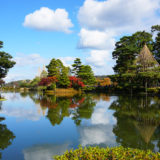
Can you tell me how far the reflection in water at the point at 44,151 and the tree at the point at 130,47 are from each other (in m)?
26.9

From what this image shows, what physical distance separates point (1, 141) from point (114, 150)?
450 cm

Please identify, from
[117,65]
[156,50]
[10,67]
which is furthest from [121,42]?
[10,67]

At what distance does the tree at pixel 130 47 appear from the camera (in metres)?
31.4

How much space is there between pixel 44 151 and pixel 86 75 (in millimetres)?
34029

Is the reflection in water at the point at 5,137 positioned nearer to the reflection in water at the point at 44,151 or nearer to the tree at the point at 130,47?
the reflection in water at the point at 44,151

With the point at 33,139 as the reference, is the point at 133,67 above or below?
above

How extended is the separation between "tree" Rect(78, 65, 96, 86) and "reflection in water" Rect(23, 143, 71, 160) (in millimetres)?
32947

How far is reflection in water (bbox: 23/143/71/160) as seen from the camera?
4.90 meters

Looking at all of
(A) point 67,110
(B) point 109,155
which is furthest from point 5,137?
(A) point 67,110

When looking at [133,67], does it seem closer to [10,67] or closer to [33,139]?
[10,67]

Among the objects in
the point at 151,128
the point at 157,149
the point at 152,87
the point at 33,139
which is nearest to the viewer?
the point at 157,149

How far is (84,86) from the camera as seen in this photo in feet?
124

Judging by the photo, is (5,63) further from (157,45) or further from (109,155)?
(157,45)

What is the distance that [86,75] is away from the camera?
3906 cm
